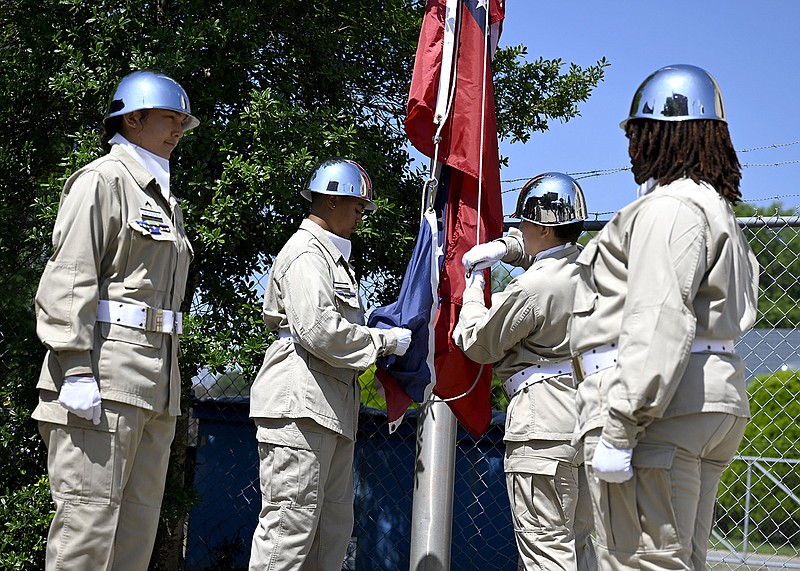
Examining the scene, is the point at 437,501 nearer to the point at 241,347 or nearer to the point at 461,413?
the point at 461,413

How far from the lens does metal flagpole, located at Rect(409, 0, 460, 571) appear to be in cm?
507

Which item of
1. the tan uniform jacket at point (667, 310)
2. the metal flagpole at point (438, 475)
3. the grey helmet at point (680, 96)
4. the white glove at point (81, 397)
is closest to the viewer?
the tan uniform jacket at point (667, 310)

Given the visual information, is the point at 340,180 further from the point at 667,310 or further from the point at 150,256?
the point at 667,310

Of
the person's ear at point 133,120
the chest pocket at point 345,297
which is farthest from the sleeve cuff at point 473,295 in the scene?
the person's ear at point 133,120

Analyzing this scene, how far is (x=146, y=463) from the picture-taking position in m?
3.80

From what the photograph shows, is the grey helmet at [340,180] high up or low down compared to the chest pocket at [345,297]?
up

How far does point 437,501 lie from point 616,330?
234 centimetres

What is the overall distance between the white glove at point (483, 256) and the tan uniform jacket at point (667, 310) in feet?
5.00

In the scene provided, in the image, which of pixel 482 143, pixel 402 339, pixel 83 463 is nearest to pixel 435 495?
pixel 402 339

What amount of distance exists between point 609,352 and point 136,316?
177 centimetres

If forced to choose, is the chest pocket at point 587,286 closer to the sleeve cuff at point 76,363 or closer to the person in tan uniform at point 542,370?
the person in tan uniform at point 542,370

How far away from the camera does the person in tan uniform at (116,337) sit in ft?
11.6

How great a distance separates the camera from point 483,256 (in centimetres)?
463

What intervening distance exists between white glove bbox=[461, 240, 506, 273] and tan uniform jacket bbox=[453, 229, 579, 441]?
287 millimetres
